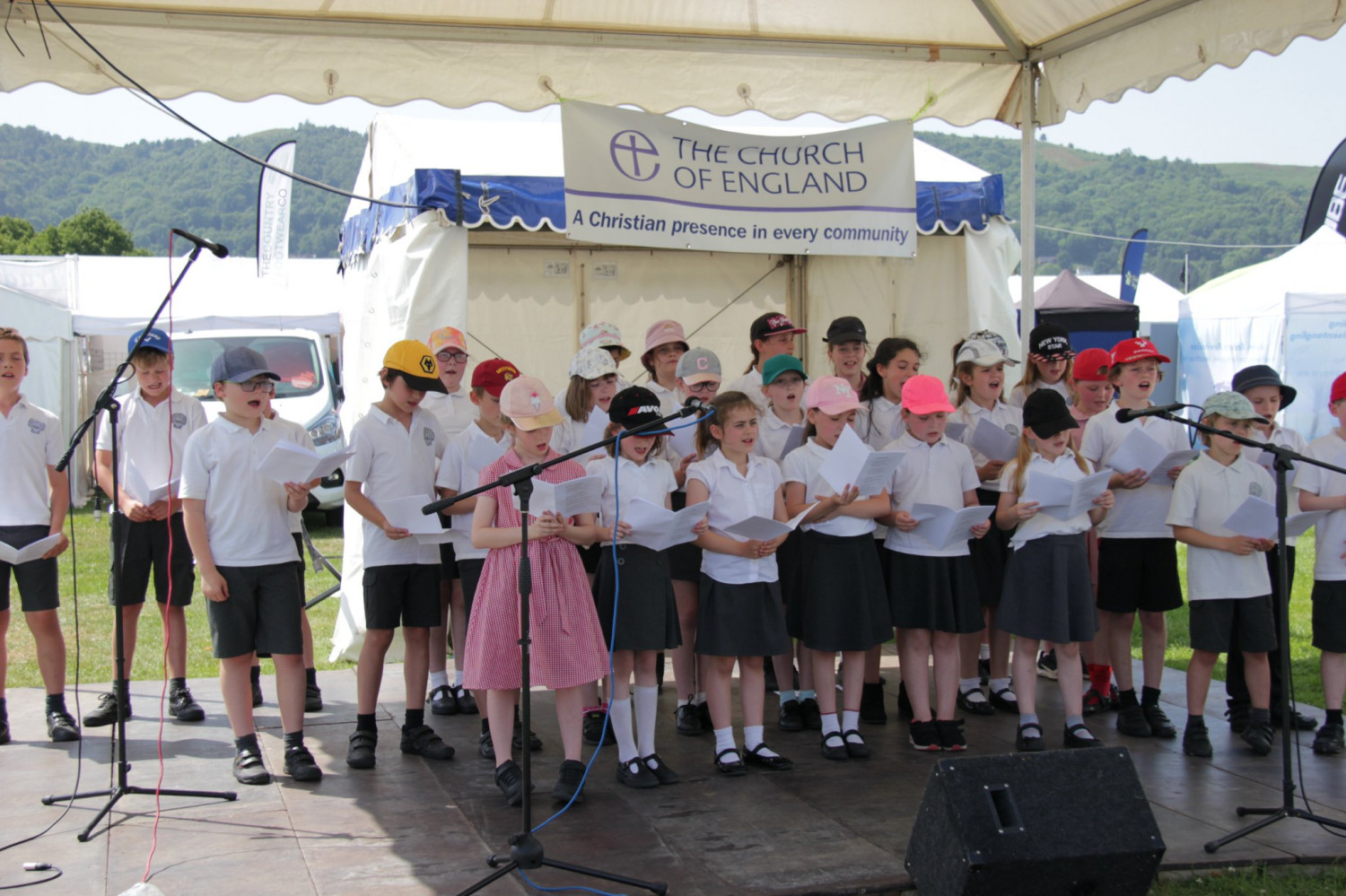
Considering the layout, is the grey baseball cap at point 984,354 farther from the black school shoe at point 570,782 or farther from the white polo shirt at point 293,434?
the white polo shirt at point 293,434

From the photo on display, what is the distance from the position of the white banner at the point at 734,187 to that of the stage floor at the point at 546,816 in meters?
2.67

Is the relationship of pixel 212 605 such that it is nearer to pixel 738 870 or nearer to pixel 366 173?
pixel 738 870

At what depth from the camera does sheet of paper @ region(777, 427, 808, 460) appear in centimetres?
544

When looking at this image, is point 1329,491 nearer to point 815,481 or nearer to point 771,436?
point 815,481

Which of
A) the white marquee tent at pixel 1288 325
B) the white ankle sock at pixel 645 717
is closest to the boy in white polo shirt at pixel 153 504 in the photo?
the white ankle sock at pixel 645 717

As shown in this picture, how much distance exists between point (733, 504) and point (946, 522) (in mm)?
953

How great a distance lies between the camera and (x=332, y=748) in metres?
5.25

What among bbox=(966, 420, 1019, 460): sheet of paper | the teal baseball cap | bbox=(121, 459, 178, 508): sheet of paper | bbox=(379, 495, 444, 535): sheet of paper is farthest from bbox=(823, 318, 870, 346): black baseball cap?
bbox=(121, 459, 178, 508): sheet of paper

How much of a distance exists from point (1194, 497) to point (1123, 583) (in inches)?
24.6

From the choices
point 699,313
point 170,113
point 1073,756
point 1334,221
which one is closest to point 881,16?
point 699,313

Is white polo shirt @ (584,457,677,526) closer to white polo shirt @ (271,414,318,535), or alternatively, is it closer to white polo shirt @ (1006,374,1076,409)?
white polo shirt @ (271,414,318,535)

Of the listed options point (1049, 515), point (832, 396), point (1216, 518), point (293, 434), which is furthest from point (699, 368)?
point (1216, 518)

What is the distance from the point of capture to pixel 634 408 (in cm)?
458

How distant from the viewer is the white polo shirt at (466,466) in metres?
5.09
